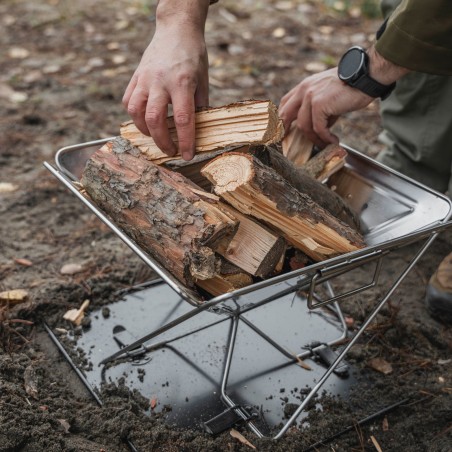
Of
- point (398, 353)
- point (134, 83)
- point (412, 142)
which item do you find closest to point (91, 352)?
point (134, 83)

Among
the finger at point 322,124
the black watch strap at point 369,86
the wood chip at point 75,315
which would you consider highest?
the black watch strap at point 369,86

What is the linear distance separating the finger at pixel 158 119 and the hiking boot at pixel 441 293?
1.28 meters

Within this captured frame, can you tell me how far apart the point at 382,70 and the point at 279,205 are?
27.6 inches

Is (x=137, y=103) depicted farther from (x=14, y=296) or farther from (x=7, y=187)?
(x=7, y=187)

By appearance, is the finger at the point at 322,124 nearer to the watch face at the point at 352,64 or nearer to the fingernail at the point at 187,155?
the watch face at the point at 352,64

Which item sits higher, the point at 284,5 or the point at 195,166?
the point at 195,166

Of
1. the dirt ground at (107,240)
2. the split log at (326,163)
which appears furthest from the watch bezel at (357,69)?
the dirt ground at (107,240)

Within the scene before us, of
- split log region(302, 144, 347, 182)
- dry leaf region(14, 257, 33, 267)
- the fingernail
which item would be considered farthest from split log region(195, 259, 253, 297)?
dry leaf region(14, 257, 33, 267)

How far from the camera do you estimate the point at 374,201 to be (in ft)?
6.83

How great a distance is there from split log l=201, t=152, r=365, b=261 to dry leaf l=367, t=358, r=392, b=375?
24.8 inches

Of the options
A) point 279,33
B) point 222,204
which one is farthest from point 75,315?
point 279,33

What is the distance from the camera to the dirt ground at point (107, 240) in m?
1.86

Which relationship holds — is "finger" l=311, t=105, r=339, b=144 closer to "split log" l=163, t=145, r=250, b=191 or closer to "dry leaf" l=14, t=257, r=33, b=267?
"split log" l=163, t=145, r=250, b=191

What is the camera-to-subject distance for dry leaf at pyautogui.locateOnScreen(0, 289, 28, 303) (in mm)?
2293
